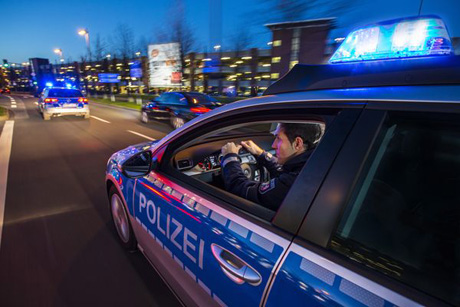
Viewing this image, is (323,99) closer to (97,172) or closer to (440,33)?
(440,33)

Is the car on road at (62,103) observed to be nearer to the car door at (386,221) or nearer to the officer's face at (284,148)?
the officer's face at (284,148)

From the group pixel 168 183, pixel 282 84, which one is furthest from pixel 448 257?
pixel 168 183

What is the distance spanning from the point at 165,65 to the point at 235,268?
25230mm

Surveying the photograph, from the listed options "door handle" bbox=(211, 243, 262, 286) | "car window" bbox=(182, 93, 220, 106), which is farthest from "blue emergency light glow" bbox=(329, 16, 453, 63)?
"car window" bbox=(182, 93, 220, 106)

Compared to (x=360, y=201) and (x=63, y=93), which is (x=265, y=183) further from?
(x=63, y=93)

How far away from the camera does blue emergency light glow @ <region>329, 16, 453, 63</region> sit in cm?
118

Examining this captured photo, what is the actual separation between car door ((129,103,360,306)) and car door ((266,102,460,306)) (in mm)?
64

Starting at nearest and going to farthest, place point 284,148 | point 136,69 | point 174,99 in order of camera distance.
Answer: point 284,148, point 174,99, point 136,69

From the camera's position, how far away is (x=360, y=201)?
904mm

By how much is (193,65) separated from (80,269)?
18890 mm

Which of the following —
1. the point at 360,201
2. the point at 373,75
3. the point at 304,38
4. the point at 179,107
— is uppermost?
the point at 304,38

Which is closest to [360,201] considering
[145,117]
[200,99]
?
[200,99]

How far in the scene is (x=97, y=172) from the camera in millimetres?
4828

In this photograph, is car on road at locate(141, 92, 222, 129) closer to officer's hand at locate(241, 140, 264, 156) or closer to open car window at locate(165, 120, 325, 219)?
open car window at locate(165, 120, 325, 219)
